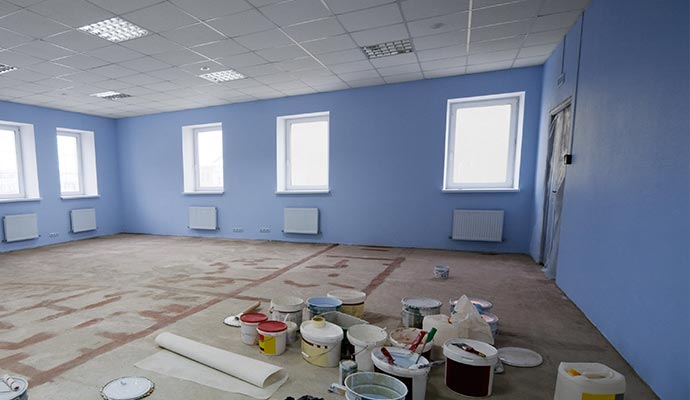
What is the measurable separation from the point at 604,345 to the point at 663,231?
1.01 metres

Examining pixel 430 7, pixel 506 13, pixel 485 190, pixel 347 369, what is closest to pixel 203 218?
pixel 485 190

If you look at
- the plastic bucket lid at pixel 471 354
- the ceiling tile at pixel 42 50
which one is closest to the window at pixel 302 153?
the ceiling tile at pixel 42 50

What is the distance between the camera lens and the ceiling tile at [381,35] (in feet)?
11.5

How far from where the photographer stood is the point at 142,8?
2.95 metres

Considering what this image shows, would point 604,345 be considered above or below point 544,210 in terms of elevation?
below

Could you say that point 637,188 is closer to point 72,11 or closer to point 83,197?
point 72,11

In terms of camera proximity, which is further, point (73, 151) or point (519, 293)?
point (73, 151)

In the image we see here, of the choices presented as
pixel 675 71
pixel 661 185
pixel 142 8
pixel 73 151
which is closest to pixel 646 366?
pixel 661 185

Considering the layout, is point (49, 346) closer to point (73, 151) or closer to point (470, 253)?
point (470, 253)

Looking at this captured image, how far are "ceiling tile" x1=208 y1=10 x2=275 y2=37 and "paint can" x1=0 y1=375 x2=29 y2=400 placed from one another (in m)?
3.17

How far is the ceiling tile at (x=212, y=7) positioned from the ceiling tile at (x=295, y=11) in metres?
0.22

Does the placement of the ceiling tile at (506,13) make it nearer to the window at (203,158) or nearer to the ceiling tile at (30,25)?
the ceiling tile at (30,25)

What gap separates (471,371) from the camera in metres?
1.70

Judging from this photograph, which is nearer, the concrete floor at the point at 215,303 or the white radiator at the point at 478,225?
the concrete floor at the point at 215,303
